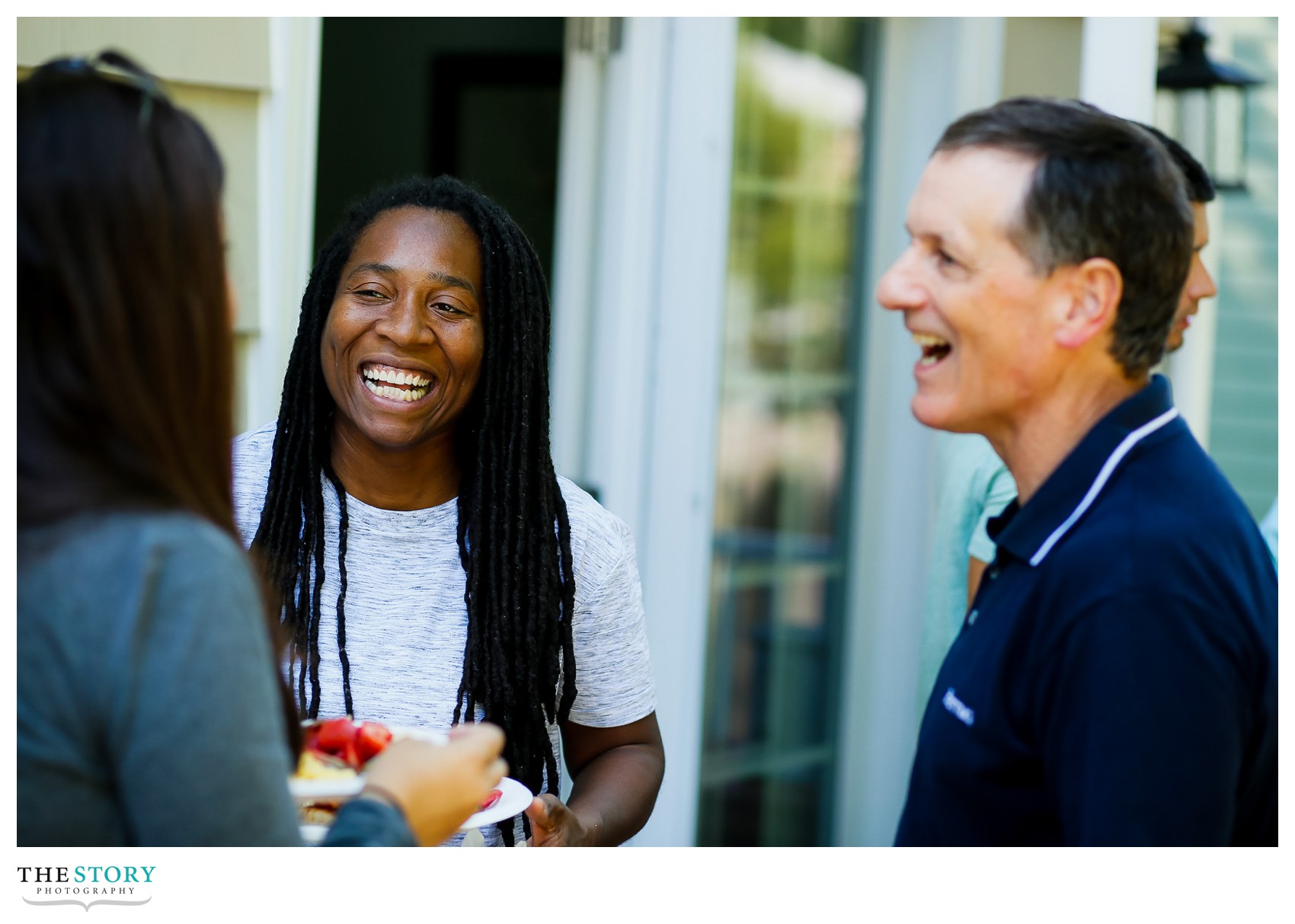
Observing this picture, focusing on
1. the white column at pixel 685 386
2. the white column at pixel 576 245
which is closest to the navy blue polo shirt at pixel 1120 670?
the white column at pixel 685 386

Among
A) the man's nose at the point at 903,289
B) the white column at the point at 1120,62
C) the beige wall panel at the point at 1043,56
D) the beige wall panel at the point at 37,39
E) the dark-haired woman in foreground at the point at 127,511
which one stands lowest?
the dark-haired woman in foreground at the point at 127,511

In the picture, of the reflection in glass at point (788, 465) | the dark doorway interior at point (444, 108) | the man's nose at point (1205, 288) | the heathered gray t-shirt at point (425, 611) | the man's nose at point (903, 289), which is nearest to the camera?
the man's nose at point (903, 289)

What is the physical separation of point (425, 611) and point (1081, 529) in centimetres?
98

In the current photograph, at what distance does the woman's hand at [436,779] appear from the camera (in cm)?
125

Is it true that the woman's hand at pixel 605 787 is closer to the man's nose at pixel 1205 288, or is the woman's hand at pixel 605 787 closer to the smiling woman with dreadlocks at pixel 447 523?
the smiling woman with dreadlocks at pixel 447 523

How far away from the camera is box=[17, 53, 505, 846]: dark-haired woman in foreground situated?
1005 millimetres

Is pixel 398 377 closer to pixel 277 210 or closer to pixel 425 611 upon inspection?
pixel 425 611

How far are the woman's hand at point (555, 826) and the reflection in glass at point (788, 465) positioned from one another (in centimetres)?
196

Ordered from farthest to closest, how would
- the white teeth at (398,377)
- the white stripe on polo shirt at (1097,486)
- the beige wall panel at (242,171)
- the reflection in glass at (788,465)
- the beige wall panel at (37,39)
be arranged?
the reflection in glass at (788,465) → the beige wall panel at (242,171) → the beige wall panel at (37,39) → the white teeth at (398,377) → the white stripe on polo shirt at (1097,486)

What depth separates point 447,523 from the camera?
1.98m

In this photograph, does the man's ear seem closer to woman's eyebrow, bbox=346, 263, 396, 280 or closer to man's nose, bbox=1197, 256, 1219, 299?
woman's eyebrow, bbox=346, 263, 396, 280

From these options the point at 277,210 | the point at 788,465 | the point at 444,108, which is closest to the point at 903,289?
the point at 277,210
